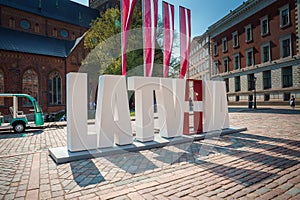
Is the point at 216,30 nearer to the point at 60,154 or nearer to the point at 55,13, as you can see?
the point at 55,13

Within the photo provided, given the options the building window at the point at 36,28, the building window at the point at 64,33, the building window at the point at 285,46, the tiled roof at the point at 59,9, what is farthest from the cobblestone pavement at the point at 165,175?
the building window at the point at 64,33

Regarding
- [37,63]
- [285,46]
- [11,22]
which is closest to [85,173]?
[37,63]

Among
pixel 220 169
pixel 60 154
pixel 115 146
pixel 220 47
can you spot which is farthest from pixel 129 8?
pixel 220 47

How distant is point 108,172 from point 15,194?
61.9 inches

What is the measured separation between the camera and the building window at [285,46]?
23.7m

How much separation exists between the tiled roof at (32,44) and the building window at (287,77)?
94.3ft

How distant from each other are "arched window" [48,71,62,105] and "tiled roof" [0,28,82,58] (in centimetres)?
291

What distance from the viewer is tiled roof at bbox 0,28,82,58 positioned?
2418cm

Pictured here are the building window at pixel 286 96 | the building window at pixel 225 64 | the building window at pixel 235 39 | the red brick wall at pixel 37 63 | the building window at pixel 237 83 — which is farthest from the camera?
→ the building window at pixel 225 64

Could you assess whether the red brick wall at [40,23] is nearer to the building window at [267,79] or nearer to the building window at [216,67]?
the building window at [216,67]

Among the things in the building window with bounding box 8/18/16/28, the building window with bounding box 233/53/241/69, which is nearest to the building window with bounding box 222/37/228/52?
the building window with bounding box 233/53/241/69

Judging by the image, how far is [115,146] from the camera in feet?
18.8

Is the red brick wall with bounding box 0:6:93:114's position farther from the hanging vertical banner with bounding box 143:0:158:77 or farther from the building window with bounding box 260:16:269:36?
the building window with bounding box 260:16:269:36

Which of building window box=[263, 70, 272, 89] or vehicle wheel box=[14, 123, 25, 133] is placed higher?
building window box=[263, 70, 272, 89]
